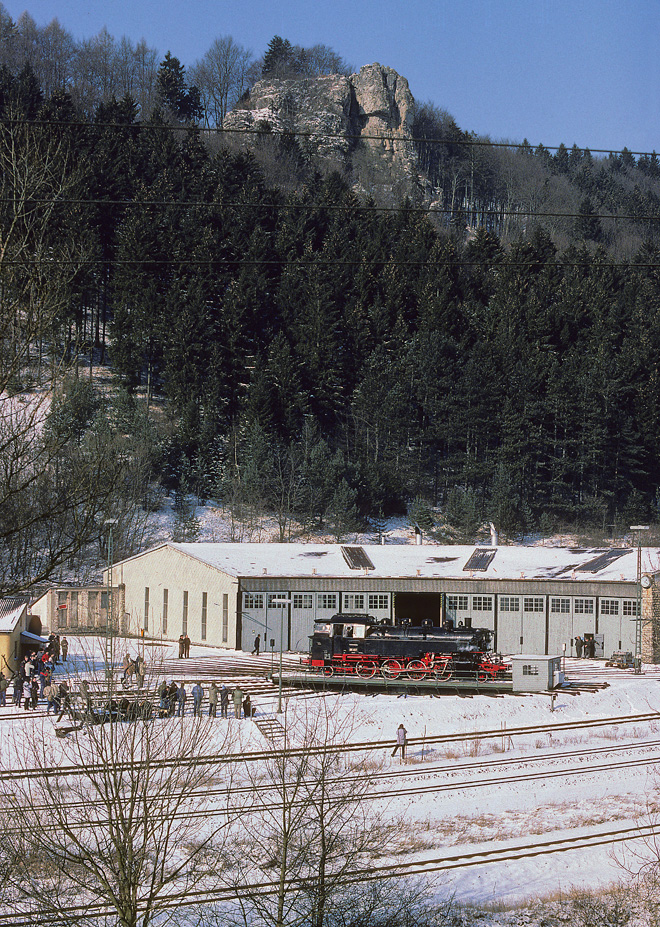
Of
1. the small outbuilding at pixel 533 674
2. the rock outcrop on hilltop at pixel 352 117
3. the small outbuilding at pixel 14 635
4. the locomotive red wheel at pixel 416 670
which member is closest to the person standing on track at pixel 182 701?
the small outbuilding at pixel 14 635

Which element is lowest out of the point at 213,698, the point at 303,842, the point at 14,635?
the point at 303,842

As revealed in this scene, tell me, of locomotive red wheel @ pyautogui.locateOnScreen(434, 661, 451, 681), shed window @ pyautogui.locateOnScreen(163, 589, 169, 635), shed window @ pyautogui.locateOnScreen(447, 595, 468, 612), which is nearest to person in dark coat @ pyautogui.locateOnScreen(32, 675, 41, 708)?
shed window @ pyautogui.locateOnScreen(163, 589, 169, 635)

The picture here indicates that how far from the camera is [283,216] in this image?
9538 cm

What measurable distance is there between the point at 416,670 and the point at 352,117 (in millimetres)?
149065

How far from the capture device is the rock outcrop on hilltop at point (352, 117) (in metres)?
159

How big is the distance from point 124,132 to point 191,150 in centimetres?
808

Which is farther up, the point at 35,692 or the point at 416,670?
the point at 416,670

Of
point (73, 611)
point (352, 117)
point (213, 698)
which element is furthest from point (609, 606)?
point (352, 117)

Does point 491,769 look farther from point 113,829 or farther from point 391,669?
point 113,829

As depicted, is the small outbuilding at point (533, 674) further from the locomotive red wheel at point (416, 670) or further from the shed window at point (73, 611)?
the shed window at point (73, 611)

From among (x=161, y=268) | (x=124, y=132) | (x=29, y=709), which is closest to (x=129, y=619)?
(x=29, y=709)

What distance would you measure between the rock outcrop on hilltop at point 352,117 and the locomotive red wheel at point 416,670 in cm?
12189

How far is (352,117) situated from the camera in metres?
173

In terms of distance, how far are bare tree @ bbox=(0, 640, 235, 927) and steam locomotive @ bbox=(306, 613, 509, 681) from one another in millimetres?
9551
